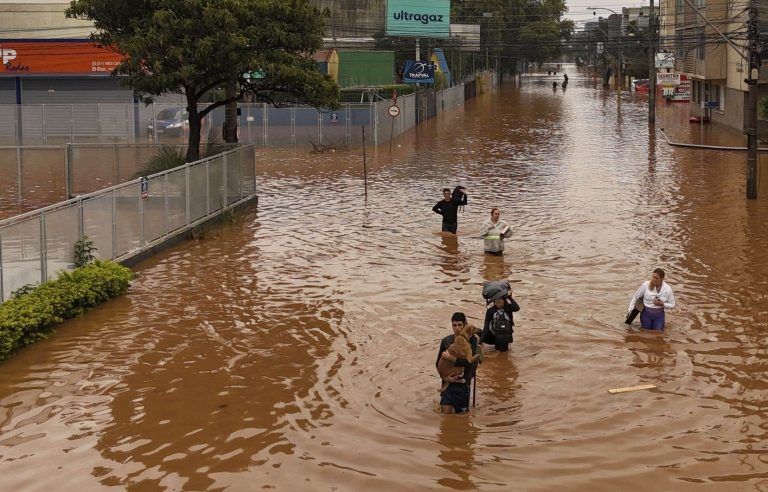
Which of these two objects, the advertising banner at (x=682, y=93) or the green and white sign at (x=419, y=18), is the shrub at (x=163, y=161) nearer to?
the green and white sign at (x=419, y=18)

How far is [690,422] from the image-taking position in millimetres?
11688

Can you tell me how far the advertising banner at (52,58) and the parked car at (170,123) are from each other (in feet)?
18.4

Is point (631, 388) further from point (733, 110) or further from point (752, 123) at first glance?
point (733, 110)

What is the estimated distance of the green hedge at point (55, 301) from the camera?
14.5 m

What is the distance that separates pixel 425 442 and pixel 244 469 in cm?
206

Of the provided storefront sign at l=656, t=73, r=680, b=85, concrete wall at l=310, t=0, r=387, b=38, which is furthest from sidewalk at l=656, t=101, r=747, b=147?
concrete wall at l=310, t=0, r=387, b=38

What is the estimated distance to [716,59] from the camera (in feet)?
181

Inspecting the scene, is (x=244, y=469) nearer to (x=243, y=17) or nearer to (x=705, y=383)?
(x=705, y=383)

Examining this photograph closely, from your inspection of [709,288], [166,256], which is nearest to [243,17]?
[166,256]

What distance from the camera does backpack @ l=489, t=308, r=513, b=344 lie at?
570 inches

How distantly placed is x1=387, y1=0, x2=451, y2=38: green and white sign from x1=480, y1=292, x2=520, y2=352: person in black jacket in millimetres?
68394

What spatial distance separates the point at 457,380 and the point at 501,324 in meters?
3.05

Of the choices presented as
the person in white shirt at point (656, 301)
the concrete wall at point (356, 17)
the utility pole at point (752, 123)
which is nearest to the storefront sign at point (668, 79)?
the concrete wall at point (356, 17)

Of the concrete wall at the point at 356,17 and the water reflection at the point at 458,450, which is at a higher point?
the concrete wall at the point at 356,17
